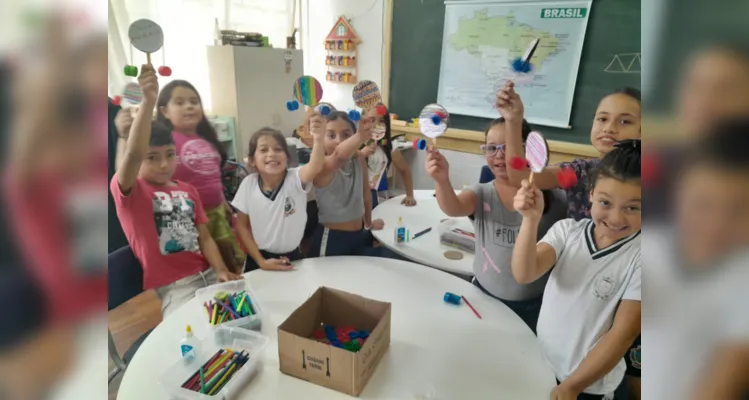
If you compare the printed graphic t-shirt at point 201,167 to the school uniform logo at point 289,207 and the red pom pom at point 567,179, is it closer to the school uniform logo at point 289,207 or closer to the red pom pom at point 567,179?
the school uniform logo at point 289,207

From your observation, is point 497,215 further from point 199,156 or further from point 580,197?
point 199,156

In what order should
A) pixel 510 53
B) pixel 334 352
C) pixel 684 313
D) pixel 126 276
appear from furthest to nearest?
pixel 510 53 < pixel 126 276 < pixel 334 352 < pixel 684 313

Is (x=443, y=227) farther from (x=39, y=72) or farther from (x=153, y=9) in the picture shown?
(x=153, y=9)

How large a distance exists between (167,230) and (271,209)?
0.38 m

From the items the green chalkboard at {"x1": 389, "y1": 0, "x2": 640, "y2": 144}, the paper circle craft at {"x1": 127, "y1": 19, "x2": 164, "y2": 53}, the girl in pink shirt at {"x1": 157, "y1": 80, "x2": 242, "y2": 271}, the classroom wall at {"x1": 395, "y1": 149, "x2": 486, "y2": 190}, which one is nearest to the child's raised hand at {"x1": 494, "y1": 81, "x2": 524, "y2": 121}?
the paper circle craft at {"x1": 127, "y1": 19, "x2": 164, "y2": 53}

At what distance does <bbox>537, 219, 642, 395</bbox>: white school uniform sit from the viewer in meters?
0.97

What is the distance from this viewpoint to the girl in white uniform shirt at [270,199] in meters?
1.63

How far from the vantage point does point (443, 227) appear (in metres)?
1.90

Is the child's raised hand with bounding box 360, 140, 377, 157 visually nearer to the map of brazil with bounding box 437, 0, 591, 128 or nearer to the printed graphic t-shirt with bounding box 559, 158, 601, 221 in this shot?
the printed graphic t-shirt with bounding box 559, 158, 601, 221

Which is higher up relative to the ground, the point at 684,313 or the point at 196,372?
the point at 684,313

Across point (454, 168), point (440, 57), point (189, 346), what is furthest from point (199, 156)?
point (440, 57)

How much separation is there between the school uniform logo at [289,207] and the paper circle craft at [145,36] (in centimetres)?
70

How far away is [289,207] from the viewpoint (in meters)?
1.66

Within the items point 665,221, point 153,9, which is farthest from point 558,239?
point 153,9
